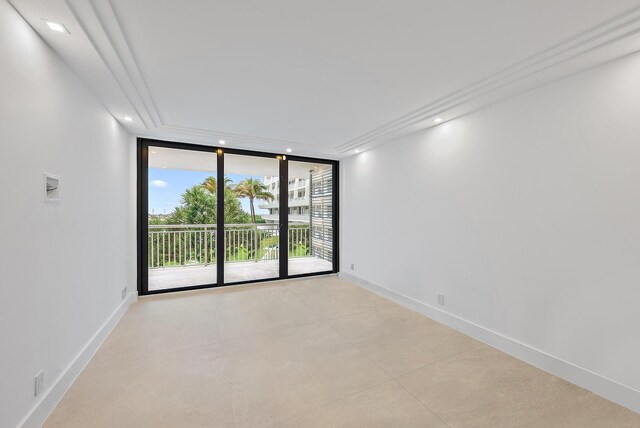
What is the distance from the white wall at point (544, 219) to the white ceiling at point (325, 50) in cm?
30

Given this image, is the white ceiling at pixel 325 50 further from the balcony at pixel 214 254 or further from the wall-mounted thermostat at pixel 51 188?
the balcony at pixel 214 254

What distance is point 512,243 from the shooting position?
255cm

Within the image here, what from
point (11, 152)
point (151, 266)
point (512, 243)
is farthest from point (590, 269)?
point (151, 266)

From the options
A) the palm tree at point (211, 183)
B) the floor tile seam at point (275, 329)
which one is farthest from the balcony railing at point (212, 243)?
the floor tile seam at point (275, 329)

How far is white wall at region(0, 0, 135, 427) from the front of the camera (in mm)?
1409

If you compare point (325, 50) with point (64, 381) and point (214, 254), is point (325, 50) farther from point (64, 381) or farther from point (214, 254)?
point (214, 254)

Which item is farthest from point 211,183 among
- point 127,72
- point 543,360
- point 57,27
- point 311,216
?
point 543,360

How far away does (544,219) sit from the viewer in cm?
232

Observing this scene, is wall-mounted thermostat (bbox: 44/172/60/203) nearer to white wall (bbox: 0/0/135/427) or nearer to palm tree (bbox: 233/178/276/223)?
white wall (bbox: 0/0/135/427)

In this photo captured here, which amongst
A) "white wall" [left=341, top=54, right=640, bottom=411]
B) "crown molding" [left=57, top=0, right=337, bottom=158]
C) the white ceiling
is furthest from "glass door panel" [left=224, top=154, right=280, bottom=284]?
"white wall" [left=341, top=54, right=640, bottom=411]

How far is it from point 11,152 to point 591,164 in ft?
12.6

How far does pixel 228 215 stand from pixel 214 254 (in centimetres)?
112

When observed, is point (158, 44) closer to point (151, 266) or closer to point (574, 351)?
point (574, 351)

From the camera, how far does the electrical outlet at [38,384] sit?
161 centimetres
